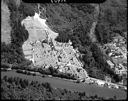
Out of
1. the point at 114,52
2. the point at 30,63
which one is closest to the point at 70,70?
the point at 30,63

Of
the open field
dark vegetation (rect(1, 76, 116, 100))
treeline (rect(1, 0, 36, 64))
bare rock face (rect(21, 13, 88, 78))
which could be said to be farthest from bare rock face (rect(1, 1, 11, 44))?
dark vegetation (rect(1, 76, 116, 100))

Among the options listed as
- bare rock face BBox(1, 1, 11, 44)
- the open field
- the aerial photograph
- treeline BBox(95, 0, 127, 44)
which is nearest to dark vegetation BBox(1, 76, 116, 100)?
the aerial photograph

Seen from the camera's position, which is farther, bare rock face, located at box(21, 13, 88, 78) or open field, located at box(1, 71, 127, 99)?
bare rock face, located at box(21, 13, 88, 78)

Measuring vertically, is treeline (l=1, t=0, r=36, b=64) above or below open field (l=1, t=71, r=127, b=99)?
above

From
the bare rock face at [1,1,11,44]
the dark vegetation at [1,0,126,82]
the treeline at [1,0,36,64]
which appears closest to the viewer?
the treeline at [1,0,36,64]

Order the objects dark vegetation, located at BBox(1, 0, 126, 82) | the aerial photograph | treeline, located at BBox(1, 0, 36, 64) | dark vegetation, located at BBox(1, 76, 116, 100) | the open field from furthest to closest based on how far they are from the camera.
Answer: dark vegetation, located at BBox(1, 0, 126, 82) → treeline, located at BBox(1, 0, 36, 64) → the open field → the aerial photograph → dark vegetation, located at BBox(1, 76, 116, 100)

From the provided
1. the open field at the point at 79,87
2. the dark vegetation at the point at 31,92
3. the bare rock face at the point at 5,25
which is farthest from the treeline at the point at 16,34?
the dark vegetation at the point at 31,92

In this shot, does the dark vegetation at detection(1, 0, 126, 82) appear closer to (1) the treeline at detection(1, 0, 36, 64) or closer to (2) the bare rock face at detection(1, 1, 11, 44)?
(1) the treeline at detection(1, 0, 36, 64)

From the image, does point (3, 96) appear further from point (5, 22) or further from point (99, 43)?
point (99, 43)
